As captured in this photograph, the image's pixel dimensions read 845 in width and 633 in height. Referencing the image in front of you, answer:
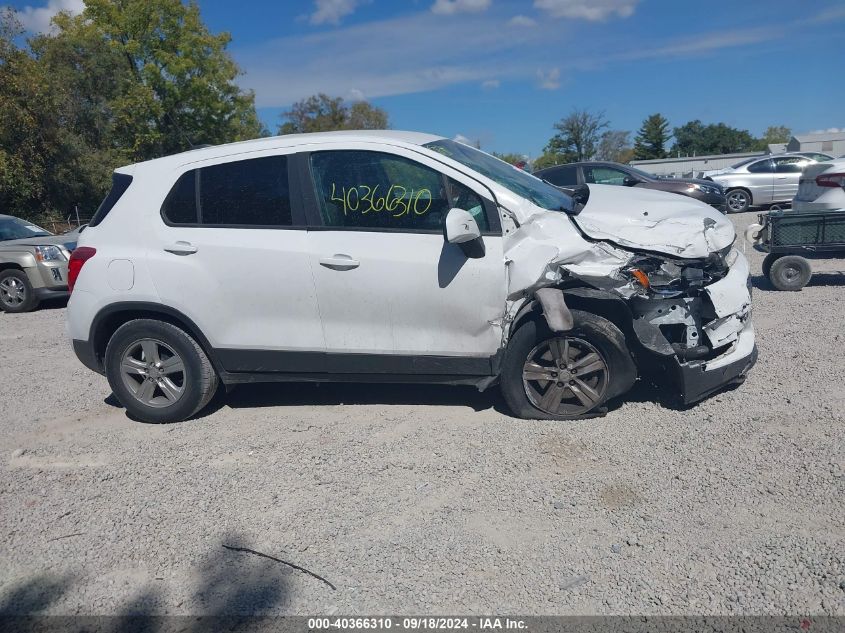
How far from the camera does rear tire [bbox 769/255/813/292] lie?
8.28m

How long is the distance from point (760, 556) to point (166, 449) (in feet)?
12.1

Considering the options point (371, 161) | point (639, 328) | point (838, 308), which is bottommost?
point (838, 308)

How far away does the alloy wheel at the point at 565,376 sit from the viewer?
457 centimetres

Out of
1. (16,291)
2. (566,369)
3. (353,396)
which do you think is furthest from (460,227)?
(16,291)

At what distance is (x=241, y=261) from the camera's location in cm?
483

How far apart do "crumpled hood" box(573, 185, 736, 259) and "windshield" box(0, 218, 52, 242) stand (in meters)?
10.7

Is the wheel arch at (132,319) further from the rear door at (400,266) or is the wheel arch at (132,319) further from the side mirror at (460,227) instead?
the side mirror at (460,227)

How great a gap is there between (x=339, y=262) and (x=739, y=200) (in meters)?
17.5

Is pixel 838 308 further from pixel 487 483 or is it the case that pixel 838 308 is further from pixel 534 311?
pixel 487 483

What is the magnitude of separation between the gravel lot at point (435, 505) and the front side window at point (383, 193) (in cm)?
143

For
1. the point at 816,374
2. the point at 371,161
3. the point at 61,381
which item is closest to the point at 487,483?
the point at 371,161

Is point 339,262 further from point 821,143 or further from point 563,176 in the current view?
point 821,143

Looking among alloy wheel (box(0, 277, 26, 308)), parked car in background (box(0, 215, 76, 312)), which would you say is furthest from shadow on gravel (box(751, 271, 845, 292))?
alloy wheel (box(0, 277, 26, 308))

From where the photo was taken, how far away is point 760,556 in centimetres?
316
